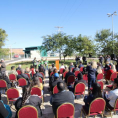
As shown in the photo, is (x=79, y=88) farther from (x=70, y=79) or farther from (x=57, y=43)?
(x=57, y=43)

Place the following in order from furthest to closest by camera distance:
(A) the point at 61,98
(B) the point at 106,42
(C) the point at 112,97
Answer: (B) the point at 106,42 < (C) the point at 112,97 < (A) the point at 61,98

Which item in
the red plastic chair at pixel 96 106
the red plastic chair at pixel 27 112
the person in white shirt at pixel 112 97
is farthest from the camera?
the person in white shirt at pixel 112 97

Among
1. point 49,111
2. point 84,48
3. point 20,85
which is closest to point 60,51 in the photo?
point 84,48

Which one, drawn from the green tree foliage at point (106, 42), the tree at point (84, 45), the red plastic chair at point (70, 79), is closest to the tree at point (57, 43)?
the tree at point (84, 45)

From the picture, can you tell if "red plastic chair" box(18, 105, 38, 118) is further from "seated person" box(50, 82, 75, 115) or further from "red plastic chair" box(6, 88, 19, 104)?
"red plastic chair" box(6, 88, 19, 104)

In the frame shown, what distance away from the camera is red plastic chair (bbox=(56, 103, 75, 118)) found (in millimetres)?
2666

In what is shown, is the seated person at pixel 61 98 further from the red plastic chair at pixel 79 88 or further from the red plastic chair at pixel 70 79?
the red plastic chair at pixel 70 79

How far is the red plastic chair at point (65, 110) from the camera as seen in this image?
2.67 meters

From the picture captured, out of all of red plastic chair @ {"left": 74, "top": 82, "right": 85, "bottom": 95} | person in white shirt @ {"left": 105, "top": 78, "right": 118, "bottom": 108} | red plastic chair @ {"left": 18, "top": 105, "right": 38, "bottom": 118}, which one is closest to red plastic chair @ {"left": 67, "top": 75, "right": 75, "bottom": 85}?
red plastic chair @ {"left": 74, "top": 82, "right": 85, "bottom": 95}

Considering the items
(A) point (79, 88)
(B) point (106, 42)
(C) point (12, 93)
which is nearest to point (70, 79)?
(A) point (79, 88)

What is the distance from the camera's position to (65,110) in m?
2.73

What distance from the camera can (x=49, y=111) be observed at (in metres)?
4.06

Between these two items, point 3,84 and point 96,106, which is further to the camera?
point 3,84

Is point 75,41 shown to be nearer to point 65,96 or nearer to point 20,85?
point 20,85
